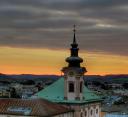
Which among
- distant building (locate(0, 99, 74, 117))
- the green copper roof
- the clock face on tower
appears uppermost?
the clock face on tower

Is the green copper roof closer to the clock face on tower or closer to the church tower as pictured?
the church tower

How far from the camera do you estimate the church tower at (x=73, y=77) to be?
78.3 metres

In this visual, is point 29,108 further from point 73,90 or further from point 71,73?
point 71,73

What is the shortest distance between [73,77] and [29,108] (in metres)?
11.1

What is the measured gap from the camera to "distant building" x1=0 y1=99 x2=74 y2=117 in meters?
69.0

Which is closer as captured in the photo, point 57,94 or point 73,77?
point 73,77

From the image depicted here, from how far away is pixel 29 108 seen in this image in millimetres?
70000

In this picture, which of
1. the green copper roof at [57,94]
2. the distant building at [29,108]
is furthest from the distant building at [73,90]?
the distant building at [29,108]

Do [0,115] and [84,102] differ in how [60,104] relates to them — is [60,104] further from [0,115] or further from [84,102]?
[0,115]

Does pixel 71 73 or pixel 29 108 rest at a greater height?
pixel 71 73

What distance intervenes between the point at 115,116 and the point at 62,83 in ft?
82.2

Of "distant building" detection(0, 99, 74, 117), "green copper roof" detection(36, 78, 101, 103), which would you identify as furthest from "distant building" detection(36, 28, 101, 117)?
"distant building" detection(0, 99, 74, 117)

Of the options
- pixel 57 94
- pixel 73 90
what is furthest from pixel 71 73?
pixel 57 94

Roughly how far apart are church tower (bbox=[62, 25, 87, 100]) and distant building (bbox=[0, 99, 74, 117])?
5.87 m
